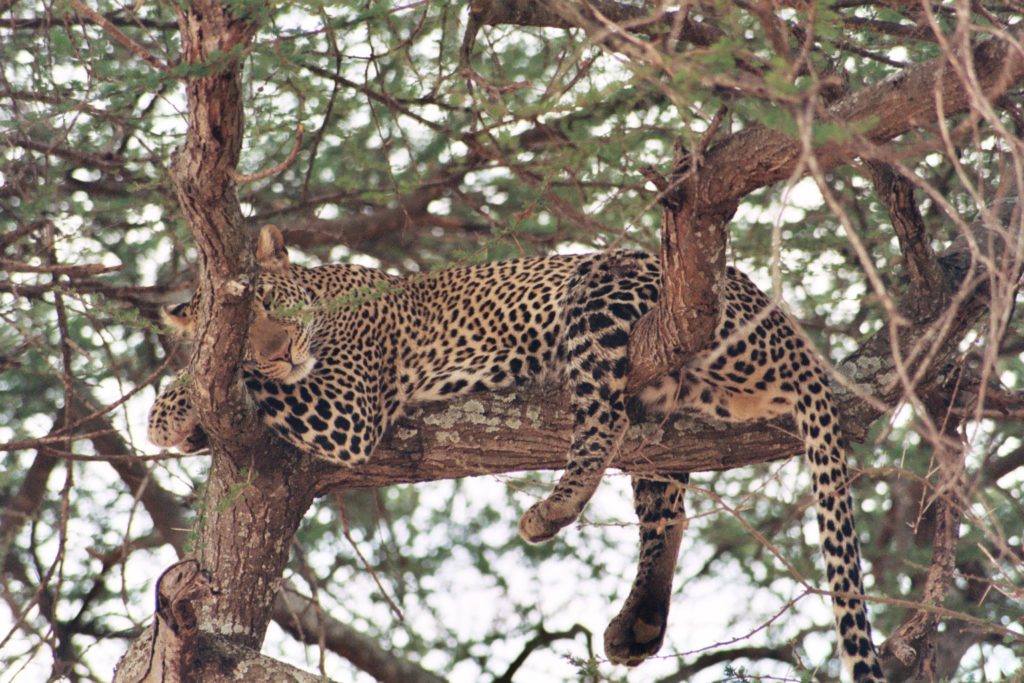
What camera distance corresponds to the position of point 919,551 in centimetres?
730

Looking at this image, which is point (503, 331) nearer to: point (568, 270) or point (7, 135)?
point (568, 270)

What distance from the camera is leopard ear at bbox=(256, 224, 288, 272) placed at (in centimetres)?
609

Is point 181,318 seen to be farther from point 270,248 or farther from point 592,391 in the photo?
point 592,391

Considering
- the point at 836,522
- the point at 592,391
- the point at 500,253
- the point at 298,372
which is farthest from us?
the point at 500,253

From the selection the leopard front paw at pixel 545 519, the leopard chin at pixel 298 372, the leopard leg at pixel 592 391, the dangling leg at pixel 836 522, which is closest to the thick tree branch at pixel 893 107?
the dangling leg at pixel 836 522

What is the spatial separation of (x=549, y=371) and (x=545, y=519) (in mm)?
947

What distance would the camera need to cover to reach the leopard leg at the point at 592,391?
220 inches

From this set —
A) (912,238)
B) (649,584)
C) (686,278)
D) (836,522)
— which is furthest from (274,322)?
(912,238)

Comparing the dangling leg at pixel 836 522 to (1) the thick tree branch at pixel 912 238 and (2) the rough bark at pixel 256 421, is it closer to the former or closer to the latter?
(2) the rough bark at pixel 256 421

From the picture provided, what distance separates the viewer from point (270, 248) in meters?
6.13

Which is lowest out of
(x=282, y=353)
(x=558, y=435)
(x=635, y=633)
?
(x=635, y=633)

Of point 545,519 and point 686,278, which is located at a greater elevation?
point 686,278

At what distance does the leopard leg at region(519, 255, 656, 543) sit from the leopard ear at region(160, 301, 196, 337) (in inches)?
69.6

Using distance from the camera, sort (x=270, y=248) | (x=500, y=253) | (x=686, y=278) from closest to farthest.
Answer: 1. (x=686, y=278)
2. (x=270, y=248)
3. (x=500, y=253)
